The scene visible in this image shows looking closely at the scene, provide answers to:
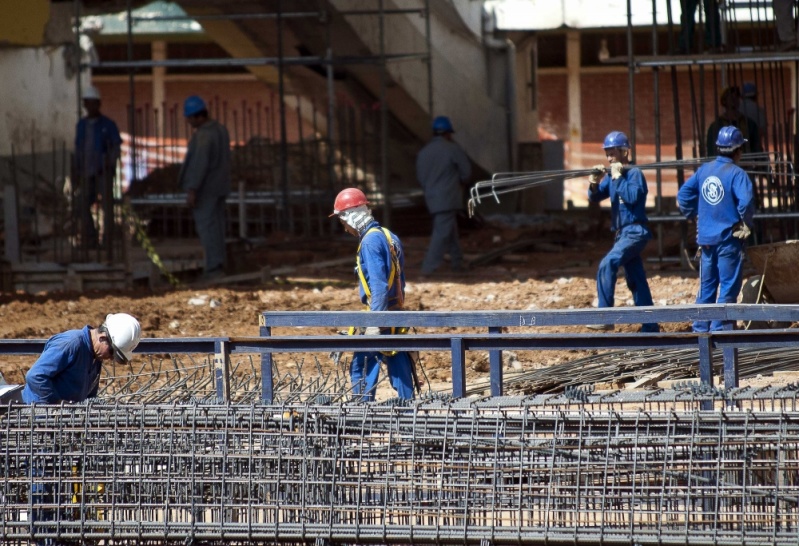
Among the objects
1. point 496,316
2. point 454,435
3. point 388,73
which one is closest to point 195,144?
point 388,73

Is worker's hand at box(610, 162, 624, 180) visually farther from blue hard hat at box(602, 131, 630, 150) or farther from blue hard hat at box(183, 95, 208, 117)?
blue hard hat at box(183, 95, 208, 117)

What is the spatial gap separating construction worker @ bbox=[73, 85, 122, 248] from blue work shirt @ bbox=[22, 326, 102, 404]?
8116mm

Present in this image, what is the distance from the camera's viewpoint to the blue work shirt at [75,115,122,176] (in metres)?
15.0

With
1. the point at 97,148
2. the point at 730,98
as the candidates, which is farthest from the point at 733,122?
the point at 97,148

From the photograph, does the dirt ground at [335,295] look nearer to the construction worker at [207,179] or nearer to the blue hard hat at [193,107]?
the construction worker at [207,179]

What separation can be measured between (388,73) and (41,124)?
520 cm

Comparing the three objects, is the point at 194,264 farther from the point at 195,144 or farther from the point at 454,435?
the point at 454,435

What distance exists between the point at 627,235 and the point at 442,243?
5375mm

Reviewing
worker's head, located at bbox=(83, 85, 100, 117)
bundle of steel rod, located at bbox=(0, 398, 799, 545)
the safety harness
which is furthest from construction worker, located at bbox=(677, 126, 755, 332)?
worker's head, located at bbox=(83, 85, 100, 117)

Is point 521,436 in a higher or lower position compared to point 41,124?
lower

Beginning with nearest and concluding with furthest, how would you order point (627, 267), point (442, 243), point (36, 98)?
1. point (627, 267)
2. point (442, 243)
3. point (36, 98)

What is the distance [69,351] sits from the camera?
648cm

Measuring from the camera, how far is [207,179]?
15.4 m

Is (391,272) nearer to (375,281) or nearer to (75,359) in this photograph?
(375,281)
